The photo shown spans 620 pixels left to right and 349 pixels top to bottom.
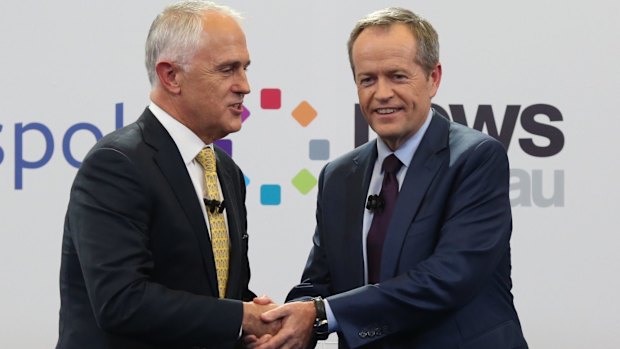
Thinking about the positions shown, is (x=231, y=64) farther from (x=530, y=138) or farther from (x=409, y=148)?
(x=530, y=138)

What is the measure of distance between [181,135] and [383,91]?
0.62m

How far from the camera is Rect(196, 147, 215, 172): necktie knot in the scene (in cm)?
293

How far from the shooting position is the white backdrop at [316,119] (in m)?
4.24

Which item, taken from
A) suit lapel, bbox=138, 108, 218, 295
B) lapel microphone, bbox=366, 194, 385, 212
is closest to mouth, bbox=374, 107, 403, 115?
lapel microphone, bbox=366, 194, 385, 212

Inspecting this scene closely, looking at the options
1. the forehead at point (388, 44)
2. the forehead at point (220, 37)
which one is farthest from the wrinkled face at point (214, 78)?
the forehead at point (388, 44)

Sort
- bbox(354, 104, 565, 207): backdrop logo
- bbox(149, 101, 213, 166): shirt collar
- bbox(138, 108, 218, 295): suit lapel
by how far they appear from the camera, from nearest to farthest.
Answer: bbox(138, 108, 218, 295): suit lapel, bbox(149, 101, 213, 166): shirt collar, bbox(354, 104, 565, 207): backdrop logo

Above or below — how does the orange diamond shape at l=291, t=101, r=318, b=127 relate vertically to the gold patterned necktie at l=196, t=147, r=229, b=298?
above

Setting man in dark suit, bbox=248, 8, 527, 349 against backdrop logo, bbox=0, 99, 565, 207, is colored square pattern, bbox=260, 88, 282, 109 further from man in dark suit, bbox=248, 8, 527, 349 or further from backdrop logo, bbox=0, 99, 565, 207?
man in dark suit, bbox=248, 8, 527, 349

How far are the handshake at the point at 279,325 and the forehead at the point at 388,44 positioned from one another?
Answer: 774 millimetres

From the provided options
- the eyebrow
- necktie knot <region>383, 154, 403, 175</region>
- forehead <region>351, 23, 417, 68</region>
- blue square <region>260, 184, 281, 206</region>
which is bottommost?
blue square <region>260, 184, 281, 206</region>

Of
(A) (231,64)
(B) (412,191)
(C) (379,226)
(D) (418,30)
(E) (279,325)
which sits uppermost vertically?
(D) (418,30)

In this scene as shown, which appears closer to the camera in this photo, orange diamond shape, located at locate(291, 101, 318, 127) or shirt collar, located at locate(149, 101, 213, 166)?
shirt collar, located at locate(149, 101, 213, 166)

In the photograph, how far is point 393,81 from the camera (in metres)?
3.06

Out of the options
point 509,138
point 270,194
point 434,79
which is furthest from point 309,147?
point 434,79
